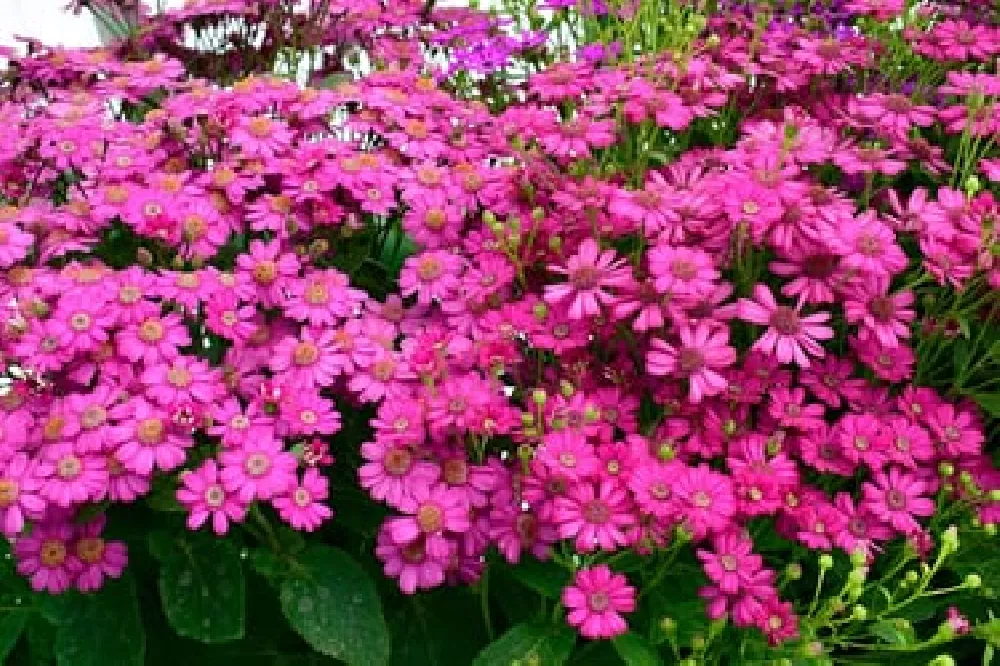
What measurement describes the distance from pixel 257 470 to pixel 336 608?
15cm

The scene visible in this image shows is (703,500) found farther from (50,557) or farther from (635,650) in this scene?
(50,557)

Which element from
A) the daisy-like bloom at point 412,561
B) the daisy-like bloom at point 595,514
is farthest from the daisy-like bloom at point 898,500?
the daisy-like bloom at point 412,561

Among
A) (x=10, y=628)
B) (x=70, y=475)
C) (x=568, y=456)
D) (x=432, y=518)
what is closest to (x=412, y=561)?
(x=432, y=518)

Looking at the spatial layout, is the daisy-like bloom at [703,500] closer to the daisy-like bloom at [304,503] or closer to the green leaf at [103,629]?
the daisy-like bloom at [304,503]

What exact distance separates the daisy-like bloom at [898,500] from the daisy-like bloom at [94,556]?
573 mm

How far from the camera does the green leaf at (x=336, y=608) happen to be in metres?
1.07

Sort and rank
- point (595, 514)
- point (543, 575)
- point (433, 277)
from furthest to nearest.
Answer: point (433, 277) < point (543, 575) < point (595, 514)

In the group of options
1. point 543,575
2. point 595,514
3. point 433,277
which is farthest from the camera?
point 433,277

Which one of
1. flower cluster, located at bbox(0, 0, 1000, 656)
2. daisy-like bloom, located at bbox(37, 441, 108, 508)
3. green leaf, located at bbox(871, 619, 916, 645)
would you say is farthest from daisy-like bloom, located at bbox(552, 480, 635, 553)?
daisy-like bloom, located at bbox(37, 441, 108, 508)

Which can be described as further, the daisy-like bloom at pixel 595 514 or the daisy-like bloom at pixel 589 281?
the daisy-like bloom at pixel 589 281

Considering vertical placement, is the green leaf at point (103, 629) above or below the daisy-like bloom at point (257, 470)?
below

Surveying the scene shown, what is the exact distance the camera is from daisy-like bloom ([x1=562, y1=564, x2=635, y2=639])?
0.98 metres

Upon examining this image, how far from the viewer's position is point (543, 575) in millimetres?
1097

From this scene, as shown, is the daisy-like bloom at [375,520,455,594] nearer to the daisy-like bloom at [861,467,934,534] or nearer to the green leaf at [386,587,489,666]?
the green leaf at [386,587,489,666]
